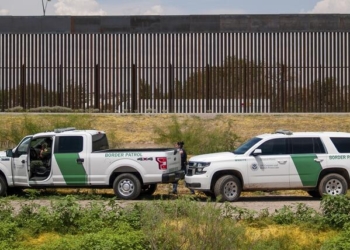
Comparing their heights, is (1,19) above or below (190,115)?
above

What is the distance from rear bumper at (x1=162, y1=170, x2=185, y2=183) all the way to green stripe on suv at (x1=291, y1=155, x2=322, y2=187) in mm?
3005

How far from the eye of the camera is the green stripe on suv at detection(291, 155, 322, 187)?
20656 millimetres

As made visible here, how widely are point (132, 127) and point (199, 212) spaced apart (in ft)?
63.4

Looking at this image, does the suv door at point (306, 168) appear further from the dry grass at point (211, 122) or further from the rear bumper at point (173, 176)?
the dry grass at point (211, 122)

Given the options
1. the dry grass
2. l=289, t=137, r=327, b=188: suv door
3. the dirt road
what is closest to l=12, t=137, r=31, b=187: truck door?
the dirt road

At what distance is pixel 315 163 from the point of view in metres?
20.7

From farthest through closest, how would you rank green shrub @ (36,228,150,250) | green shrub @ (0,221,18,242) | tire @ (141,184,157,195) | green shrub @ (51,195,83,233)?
tire @ (141,184,157,195) → green shrub @ (51,195,83,233) → green shrub @ (0,221,18,242) → green shrub @ (36,228,150,250)

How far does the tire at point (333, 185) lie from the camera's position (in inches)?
814

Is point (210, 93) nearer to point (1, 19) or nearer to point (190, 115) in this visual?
point (190, 115)

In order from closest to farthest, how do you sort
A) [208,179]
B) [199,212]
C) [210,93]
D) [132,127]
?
[199,212] → [208,179] → [132,127] → [210,93]

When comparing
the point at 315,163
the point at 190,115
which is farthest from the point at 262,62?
the point at 315,163

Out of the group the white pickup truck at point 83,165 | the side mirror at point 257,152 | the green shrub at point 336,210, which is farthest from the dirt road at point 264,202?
the green shrub at point 336,210

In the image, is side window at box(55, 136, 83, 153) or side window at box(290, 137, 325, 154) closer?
side window at box(290, 137, 325, 154)

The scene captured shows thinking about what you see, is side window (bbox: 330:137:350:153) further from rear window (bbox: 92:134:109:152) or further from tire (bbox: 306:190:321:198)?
rear window (bbox: 92:134:109:152)
